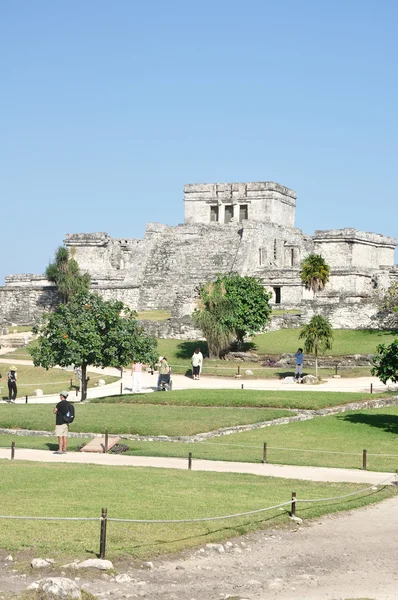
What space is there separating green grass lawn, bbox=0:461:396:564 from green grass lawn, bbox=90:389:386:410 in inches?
458

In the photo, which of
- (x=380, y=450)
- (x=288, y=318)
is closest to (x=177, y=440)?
(x=380, y=450)

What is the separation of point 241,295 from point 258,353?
3161mm

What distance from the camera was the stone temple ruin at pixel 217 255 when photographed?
63794mm

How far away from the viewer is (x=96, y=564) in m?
12.9

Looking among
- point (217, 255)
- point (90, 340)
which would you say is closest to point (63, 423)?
point (90, 340)

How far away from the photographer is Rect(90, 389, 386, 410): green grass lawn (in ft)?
104

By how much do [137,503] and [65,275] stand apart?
176ft

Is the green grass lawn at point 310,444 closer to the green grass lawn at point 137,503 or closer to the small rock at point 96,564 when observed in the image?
the green grass lawn at point 137,503

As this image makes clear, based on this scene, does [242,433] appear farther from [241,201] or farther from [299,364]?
[241,201]

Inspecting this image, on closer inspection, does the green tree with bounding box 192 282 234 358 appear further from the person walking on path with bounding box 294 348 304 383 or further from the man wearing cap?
the man wearing cap

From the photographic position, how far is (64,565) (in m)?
12.9

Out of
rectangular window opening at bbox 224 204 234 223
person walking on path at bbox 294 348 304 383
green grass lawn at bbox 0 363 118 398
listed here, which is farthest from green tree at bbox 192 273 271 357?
rectangular window opening at bbox 224 204 234 223

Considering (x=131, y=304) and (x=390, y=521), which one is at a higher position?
(x=131, y=304)

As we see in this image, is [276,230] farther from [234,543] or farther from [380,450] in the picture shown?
[234,543]
